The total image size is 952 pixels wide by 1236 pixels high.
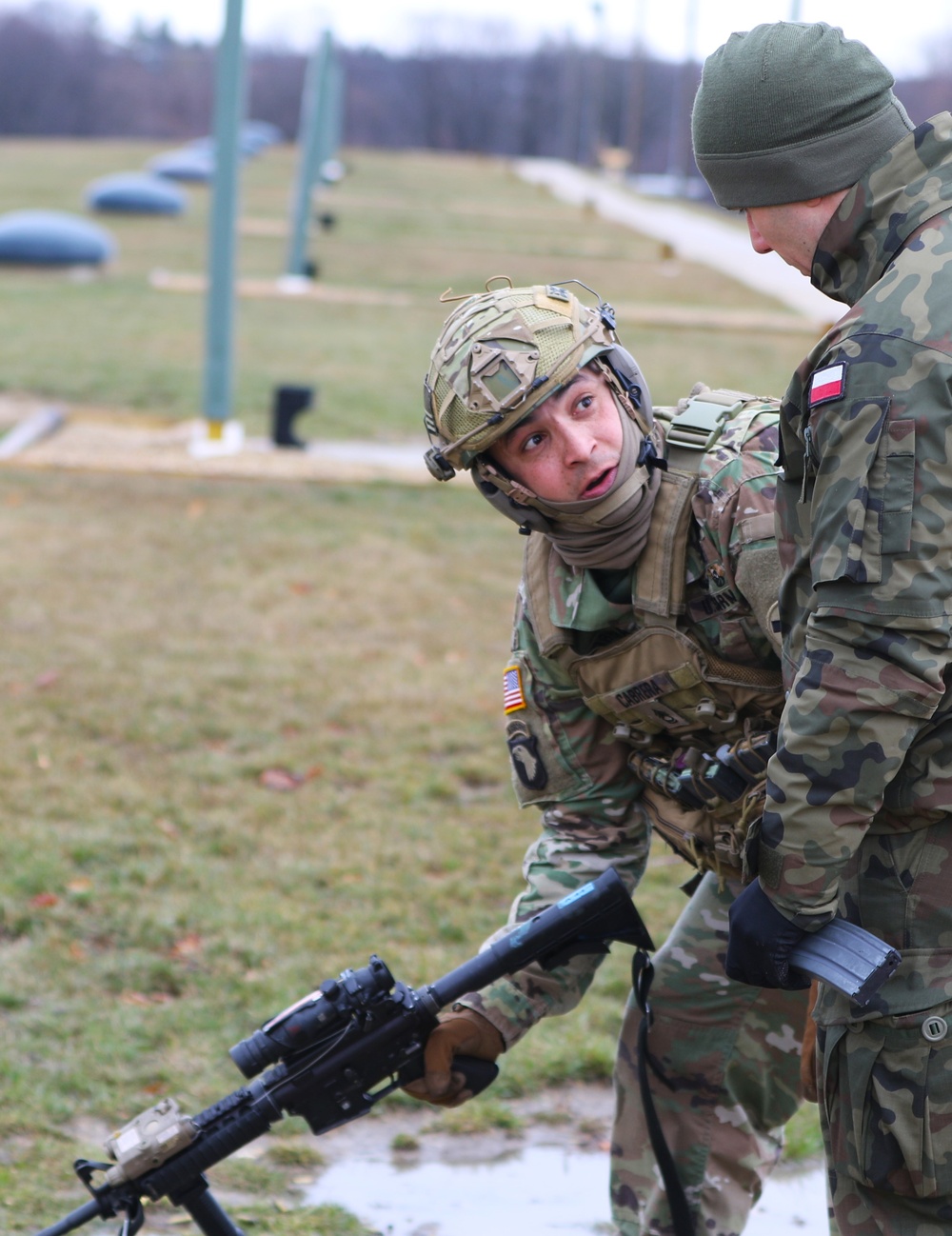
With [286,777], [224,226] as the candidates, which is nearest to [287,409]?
[224,226]

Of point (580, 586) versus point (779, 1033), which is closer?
point (580, 586)

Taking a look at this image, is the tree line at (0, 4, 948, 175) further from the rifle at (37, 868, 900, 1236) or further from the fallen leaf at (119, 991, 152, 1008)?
the rifle at (37, 868, 900, 1236)

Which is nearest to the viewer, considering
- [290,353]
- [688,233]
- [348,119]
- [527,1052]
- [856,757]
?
[856,757]

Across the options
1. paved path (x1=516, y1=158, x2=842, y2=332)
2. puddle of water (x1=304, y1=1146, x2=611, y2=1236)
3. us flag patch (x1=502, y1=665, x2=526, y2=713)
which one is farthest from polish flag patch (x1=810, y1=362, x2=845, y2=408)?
paved path (x1=516, y1=158, x2=842, y2=332)

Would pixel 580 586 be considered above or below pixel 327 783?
above

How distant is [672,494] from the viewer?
107 inches

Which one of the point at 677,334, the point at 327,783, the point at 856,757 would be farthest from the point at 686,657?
the point at 677,334

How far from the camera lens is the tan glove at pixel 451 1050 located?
277 cm

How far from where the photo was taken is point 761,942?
217 centimetres

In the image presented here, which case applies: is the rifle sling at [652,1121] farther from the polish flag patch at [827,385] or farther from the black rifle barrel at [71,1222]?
the polish flag patch at [827,385]

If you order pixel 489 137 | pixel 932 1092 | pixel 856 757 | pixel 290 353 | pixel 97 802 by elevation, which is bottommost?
pixel 489 137

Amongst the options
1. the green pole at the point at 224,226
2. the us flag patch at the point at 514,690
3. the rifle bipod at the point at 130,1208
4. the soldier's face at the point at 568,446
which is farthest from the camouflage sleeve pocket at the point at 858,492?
the green pole at the point at 224,226

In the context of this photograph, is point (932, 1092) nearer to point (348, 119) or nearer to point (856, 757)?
point (856, 757)

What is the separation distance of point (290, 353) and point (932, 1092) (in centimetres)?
1498
